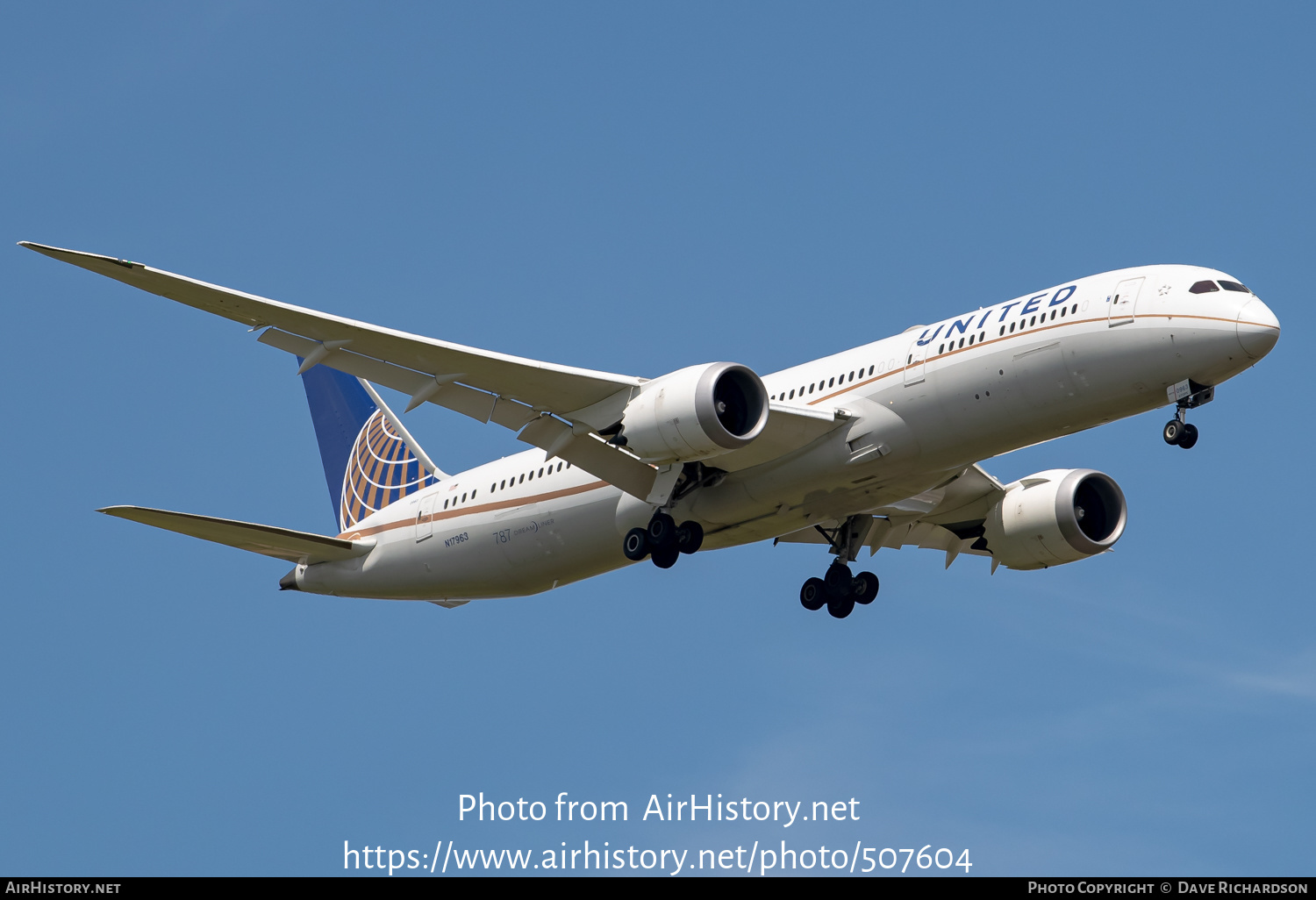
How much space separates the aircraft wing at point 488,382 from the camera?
29.1m

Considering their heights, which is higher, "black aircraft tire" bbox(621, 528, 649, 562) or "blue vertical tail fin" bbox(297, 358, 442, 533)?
"blue vertical tail fin" bbox(297, 358, 442, 533)

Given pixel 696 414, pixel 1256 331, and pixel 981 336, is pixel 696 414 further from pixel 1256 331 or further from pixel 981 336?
pixel 1256 331

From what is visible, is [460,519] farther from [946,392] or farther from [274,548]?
[946,392]

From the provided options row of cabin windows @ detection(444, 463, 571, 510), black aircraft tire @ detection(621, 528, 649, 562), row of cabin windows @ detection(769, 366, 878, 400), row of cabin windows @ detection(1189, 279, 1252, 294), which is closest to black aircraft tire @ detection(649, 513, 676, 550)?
black aircraft tire @ detection(621, 528, 649, 562)

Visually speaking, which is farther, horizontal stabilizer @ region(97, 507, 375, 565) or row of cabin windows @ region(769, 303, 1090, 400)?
horizontal stabilizer @ region(97, 507, 375, 565)

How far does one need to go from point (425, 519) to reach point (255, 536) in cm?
352

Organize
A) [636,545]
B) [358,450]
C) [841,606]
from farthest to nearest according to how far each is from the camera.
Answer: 1. [358,450]
2. [841,606]
3. [636,545]

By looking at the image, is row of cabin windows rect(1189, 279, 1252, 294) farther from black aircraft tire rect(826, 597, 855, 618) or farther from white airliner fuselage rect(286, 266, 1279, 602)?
black aircraft tire rect(826, 597, 855, 618)

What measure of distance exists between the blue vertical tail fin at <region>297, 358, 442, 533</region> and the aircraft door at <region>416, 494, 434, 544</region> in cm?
182

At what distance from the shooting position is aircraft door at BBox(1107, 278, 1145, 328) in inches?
1109

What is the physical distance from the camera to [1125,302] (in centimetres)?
2833

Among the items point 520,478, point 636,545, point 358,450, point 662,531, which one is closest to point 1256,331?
point 662,531

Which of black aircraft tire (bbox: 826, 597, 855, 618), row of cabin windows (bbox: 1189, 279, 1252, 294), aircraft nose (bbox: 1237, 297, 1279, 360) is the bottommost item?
black aircraft tire (bbox: 826, 597, 855, 618)

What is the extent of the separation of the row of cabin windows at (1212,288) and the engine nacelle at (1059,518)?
7.50 meters
